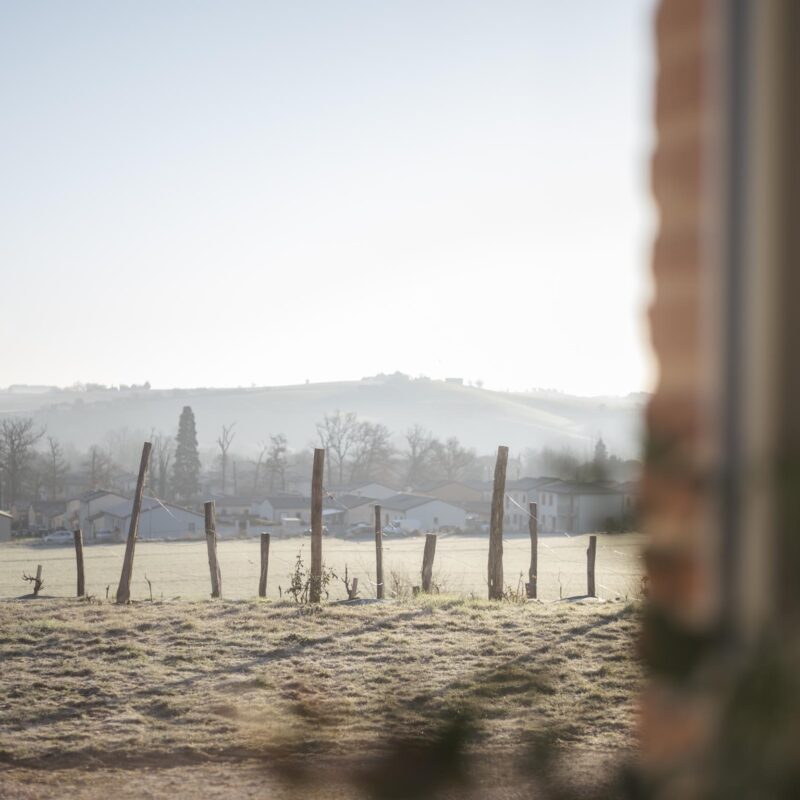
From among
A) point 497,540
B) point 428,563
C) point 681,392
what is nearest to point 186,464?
point 428,563

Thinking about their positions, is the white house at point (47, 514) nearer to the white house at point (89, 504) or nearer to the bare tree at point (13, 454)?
the white house at point (89, 504)

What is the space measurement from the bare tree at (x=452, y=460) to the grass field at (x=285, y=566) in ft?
56.6

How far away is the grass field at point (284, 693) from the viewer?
206 inches

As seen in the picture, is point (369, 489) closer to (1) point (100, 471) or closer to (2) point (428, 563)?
(1) point (100, 471)

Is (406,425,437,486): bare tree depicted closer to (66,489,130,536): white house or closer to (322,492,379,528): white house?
(322,492,379,528): white house

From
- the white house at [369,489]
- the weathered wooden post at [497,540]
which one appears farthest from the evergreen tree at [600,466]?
the white house at [369,489]

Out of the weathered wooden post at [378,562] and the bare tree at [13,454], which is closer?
the weathered wooden post at [378,562]

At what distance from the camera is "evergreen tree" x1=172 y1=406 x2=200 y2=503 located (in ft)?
184

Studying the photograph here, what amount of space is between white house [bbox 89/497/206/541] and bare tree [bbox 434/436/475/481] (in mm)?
19629

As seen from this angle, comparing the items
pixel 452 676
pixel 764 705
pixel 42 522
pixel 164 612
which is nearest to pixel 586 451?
pixel 764 705

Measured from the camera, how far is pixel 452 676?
292 inches

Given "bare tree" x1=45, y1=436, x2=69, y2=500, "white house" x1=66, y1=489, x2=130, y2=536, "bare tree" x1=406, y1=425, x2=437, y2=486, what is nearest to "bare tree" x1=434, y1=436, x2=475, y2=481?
"bare tree" x1=406, y1=425, x2=437, y2=486

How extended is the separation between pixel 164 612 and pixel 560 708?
620 cm

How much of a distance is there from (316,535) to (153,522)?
103 feet
